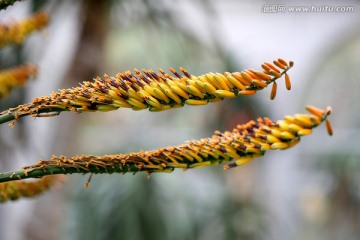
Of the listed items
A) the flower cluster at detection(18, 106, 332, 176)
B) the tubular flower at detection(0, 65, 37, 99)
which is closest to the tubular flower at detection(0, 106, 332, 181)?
the flower cluster at detection(18, 106, 332, 176)

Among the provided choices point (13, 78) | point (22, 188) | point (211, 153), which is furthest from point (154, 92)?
point (13, 78)

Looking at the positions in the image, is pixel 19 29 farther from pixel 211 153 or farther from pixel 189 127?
Answer: pixel 189 127

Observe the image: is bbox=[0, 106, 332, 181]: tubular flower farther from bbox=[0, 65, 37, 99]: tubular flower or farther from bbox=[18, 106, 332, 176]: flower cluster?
bbox=[0, 65, 37, 99]: tubular flower

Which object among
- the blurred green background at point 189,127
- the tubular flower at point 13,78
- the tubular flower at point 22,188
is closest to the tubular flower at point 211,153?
the tubular flower at point 22,188

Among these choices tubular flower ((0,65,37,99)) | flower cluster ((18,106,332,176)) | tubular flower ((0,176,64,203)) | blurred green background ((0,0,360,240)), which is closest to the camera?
flower cluster ((18,106,332,176))

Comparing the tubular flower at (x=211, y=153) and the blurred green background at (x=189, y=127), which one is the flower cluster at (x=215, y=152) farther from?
the blurred green background at (x=189, y=127)
